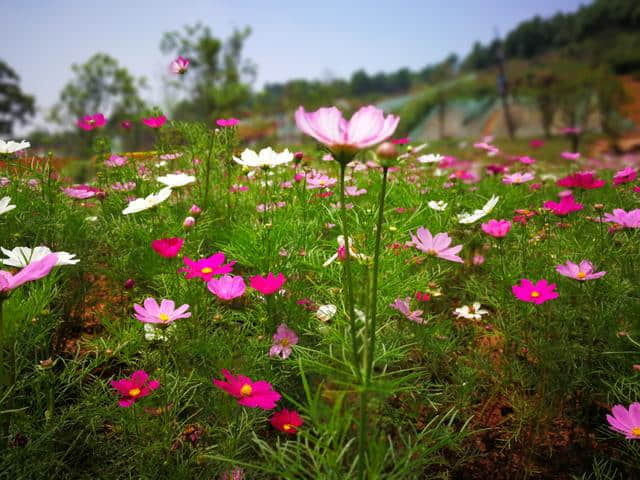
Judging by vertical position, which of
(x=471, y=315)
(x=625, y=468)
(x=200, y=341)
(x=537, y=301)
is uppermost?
(x=537, y=301)

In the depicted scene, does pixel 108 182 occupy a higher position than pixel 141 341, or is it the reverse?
pixel 108 182

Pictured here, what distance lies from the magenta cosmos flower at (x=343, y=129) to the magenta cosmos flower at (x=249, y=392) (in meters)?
0.52

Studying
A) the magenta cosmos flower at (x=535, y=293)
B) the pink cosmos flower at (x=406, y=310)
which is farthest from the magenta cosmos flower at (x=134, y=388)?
the magenta cosmos flower at (x=535, y=293)

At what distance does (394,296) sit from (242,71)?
2334 centimetres

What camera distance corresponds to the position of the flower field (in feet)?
2.76

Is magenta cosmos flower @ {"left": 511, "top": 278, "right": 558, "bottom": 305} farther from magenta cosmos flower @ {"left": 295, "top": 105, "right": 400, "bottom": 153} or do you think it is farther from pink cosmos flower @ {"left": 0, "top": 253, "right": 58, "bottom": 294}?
pink cosmos flower @ {"left": 0, "top": 253, "right": 58, "bottom": 294}

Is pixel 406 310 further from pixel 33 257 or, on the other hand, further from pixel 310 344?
pixel 33 257

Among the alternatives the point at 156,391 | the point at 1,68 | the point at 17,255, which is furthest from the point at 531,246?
the point at 1,68

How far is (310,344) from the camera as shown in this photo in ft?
3.98

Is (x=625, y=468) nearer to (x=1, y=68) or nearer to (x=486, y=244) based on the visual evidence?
(x=486, y=244)

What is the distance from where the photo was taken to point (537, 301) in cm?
96

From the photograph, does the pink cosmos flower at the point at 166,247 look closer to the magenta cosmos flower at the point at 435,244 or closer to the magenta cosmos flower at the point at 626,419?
the magenta cosmos flower at the point at 435,244

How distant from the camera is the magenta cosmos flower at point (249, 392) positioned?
80cm

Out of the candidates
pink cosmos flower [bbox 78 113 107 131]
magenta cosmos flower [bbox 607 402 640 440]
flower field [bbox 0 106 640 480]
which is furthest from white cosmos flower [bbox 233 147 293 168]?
magenta cosmos flower [bbox 607 402 640 440]
